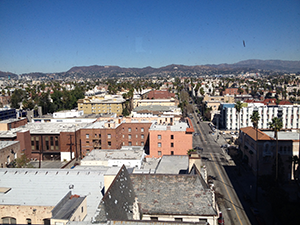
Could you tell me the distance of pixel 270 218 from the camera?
68.8 feet

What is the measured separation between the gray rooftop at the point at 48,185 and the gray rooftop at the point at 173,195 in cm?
332

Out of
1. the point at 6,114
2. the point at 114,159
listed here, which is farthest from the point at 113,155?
the point at 6,114

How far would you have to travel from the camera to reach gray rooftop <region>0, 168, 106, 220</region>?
1465cm

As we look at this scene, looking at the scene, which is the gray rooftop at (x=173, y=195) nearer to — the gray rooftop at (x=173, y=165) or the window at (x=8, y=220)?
the gray rooftop at (x=173, y=165)

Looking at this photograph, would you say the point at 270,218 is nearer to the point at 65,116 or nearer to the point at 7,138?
the point at 7,138

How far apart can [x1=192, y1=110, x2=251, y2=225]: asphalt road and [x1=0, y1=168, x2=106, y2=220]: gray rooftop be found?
12093 mm

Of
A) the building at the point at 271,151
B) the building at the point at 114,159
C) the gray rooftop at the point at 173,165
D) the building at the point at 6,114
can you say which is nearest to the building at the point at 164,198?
the gray rooftop at the point at 173,165

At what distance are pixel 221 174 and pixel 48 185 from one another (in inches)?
882

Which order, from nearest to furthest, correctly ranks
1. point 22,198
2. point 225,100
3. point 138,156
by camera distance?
point 22,198, point 138,156, point 225,100

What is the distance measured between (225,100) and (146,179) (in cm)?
8057

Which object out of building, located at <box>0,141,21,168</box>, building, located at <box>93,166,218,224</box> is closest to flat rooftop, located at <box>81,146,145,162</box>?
building, located at <box>0,141,21,168</box>

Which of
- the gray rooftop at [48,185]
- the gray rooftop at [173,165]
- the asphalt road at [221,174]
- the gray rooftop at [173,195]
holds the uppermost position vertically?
the gray rooftop at [173,195]

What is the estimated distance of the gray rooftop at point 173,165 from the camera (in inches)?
790

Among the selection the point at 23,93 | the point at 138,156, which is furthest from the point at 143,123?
the point at 23,93
